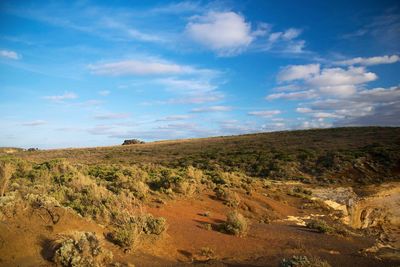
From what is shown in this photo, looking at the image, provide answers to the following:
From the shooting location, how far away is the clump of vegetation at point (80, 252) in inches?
310

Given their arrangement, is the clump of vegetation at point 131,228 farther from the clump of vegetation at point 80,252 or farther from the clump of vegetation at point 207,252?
the clump of vegetation at point 207,252

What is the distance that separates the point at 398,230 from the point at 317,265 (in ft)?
45.2

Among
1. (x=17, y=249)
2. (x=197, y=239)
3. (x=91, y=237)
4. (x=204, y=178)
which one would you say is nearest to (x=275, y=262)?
(x=197, y=239)

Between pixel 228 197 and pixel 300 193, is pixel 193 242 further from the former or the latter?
pixel 300 193

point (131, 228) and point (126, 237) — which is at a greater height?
point (131, 228)

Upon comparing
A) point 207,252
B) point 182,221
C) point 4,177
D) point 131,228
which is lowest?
point 207,252

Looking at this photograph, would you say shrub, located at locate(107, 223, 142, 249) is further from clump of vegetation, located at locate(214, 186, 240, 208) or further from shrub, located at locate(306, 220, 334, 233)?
clump of vegetation, located at locate(214, 186, 240, 208)

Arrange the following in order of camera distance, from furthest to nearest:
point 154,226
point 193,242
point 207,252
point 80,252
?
point 193,242 → point 154,226 → point 207,252 → point 80,252

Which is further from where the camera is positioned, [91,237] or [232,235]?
[232,235]

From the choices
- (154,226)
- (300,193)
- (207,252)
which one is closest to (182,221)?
(154,226)

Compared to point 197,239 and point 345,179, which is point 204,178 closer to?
point 197,239

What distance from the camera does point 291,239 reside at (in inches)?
503

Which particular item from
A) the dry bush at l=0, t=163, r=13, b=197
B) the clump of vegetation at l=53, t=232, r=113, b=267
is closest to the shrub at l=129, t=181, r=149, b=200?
the dry bush at l=0, t=163, r=13, b=197

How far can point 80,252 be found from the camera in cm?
810
